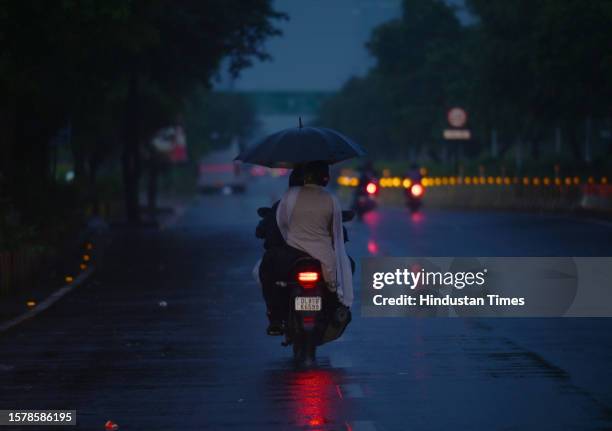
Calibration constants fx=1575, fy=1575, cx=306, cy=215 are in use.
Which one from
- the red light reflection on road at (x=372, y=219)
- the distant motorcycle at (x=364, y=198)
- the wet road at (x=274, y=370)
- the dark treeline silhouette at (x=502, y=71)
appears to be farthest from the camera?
the distant motorcycle at (x=364, y=198)

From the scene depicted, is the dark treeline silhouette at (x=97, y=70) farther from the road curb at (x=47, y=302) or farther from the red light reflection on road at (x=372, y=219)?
the red light reflection on road at (x=372, y=219)

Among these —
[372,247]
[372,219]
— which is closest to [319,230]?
[372,247]

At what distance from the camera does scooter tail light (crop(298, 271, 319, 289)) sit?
13844 mm

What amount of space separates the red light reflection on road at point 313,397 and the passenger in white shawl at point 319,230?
995 mm

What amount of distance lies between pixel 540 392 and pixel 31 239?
1565 centimetres

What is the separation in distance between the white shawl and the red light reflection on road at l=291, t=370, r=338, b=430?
3.07 feet

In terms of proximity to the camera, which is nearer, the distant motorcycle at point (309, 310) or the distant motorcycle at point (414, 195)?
the distant motorcycle at point (309, 310)

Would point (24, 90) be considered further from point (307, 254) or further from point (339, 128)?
point (339, 128)

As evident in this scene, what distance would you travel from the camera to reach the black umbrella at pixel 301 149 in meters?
14.2

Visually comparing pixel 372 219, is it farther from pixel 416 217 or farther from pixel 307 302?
pixel 307 302

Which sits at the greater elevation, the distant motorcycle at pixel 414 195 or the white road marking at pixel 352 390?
the white road marking at pixel 352 390

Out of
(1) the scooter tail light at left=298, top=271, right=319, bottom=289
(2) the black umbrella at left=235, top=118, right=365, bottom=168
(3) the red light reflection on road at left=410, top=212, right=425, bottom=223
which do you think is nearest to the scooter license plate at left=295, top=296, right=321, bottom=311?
(1) the scooter tail light at left=298, top=271, right=319, bottom=289

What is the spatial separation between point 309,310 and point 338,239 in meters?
0.75
